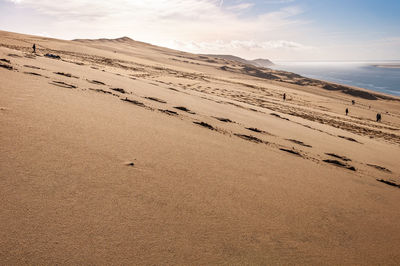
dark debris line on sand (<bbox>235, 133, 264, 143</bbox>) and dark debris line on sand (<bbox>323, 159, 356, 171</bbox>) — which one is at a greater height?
dark debris line on sand (<bbox>235, 133, 264, 143</bbox>)

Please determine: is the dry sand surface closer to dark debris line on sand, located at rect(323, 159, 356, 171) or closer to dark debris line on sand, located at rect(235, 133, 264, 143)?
dark debris line on sand, located at rect(323, 159, 356, 171)

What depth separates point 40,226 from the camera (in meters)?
1.66

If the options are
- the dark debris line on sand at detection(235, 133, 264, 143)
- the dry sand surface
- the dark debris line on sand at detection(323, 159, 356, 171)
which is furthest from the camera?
the dark debris line on sand at detection(235, 133, 264, 143)

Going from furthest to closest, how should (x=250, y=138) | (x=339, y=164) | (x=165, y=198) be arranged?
(x=250, y=138), (x=339, y=164), (x=165, y=198)

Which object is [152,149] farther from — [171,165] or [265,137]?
[265,137]

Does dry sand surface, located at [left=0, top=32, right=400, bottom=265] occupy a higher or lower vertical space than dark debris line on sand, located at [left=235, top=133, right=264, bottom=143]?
lower

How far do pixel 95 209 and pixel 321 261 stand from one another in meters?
1.90

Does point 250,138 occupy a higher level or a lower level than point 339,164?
higher

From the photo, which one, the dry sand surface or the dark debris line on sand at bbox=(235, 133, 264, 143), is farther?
the dark debris line on sand at bbox=(235, 133, 264, 143)

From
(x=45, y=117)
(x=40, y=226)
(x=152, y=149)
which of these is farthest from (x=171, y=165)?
(x=45, y=117)

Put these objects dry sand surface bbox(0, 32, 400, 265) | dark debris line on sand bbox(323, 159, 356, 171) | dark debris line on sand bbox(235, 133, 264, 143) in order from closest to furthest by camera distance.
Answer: dry sand surface bbox(0, 32, 400, 265)
dark debris line on sand bbox(323, 159, 356, 171)
dark debris line on sand bbox(235, 133, 264, 143)

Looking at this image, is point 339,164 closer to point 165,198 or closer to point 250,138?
point 250,138

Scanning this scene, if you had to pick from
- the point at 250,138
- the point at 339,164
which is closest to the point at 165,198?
the point at 250,138

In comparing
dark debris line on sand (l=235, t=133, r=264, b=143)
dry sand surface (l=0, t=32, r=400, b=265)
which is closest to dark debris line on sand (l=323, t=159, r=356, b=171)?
dry sand surface (l=0, t=32, r=400, b=265)
